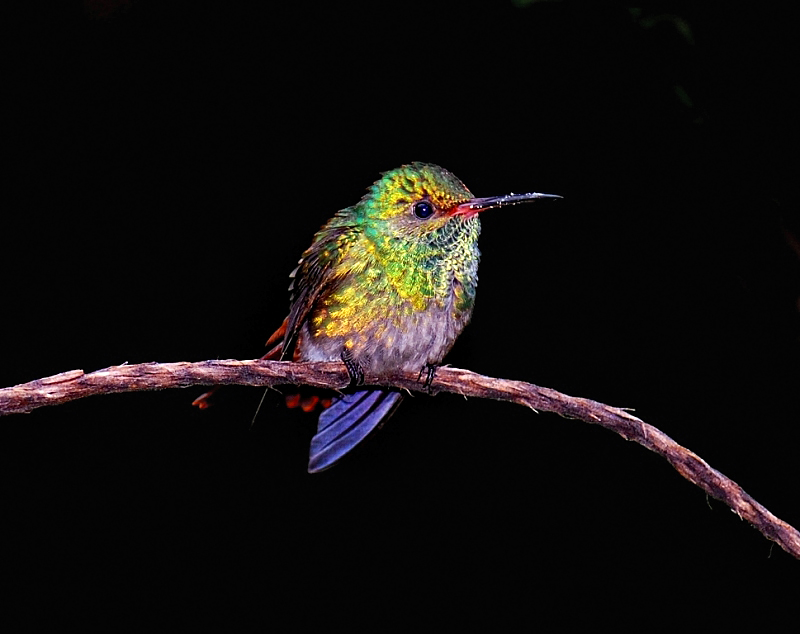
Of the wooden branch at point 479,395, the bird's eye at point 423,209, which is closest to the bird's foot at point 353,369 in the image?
the wooden branch at point 479,395

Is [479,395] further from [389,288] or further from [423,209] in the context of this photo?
[423,209]

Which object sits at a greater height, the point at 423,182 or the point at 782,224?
the point at 423,182

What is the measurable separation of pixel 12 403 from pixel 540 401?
1.23m

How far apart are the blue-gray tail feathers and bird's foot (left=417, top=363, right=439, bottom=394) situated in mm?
231

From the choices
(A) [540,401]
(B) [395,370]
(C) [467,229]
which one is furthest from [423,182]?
(A) [540,401]

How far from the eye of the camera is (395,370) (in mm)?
2561

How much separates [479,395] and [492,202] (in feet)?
1.79

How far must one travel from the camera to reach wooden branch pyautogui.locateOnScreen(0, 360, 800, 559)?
5.96 feet

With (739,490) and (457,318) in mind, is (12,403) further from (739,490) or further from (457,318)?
(739,490)

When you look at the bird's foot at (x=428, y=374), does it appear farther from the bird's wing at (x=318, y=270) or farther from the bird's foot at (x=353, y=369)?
the bird's wing at (x=318, y=270)

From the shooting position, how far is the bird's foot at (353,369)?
249cm

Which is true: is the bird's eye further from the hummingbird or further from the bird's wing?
the bird's wing

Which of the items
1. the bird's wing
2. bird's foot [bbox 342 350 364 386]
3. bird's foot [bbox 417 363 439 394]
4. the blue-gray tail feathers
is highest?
the bird's wing

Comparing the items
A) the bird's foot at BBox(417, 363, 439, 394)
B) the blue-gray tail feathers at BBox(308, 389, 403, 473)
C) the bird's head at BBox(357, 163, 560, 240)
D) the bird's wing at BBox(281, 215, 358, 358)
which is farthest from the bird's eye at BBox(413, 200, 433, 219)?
the blue-gray tail feathers at BBox(308, 389, 403, 473)
